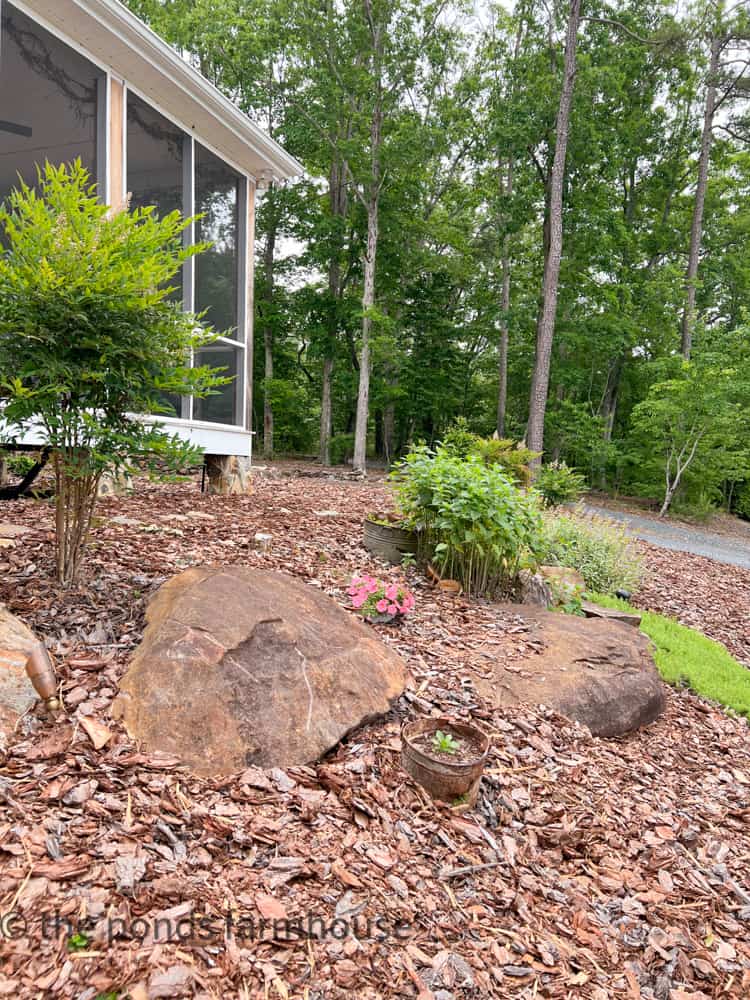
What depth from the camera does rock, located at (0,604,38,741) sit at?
1.64 metres

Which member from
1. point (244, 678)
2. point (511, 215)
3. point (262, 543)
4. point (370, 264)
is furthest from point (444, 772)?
point (511, 215)

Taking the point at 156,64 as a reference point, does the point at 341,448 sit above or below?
below

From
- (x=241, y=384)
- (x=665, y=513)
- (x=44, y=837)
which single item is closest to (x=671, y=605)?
(x=241, y=384)

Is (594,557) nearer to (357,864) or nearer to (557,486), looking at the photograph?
(557,486)

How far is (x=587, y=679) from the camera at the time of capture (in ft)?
9.01

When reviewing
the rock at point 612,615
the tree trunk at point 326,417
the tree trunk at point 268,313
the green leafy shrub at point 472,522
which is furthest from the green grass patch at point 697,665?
the tree trunk at point 268,313

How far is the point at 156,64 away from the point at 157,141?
2.67ft

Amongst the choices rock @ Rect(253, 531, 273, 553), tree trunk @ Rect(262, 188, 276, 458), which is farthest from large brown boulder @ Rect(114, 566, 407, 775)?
tree trunk @ Rect(262, 188, 276, 458)

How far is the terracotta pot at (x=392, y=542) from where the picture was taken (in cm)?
404

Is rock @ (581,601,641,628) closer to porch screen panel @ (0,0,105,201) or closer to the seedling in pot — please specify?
the seedling in pot

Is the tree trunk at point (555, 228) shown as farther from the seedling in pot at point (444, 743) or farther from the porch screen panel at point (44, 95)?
the seedling in pot at point (444, 743)

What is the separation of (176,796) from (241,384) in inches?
215

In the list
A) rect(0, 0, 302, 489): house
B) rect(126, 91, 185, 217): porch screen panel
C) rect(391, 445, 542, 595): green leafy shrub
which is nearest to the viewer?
rect(391, 445, 542, 595): green leafy shrub

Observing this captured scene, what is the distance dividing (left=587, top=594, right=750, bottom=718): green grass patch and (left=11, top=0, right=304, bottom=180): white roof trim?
17.9ft
